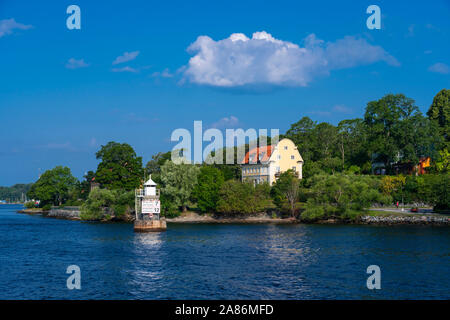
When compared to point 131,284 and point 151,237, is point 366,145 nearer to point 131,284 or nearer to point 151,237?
point 151,237

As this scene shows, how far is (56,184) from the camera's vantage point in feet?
433

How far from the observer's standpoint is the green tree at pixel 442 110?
99.3 meters

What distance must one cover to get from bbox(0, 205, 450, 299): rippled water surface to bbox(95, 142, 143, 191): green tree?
3931 cm

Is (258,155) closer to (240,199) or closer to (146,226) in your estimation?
(240,199)

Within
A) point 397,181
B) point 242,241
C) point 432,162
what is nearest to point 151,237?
point 242,241

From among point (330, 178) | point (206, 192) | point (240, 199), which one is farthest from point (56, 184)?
point (330, 178)

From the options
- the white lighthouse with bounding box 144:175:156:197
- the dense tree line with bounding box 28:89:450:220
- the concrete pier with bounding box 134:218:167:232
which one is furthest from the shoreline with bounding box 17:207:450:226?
the concrete pier with bounding box 134:218:167:232

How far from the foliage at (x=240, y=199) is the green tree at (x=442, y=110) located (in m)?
46.1

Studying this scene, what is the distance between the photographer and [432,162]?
313ft

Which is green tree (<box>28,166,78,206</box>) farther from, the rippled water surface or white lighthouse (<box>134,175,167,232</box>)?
the rippled water surface

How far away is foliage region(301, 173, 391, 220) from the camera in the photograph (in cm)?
7469

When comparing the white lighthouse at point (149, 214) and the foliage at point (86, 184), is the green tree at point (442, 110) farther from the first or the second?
the foliage at point (86, 184)

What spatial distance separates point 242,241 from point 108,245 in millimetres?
15625

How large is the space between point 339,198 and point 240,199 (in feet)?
60.3
